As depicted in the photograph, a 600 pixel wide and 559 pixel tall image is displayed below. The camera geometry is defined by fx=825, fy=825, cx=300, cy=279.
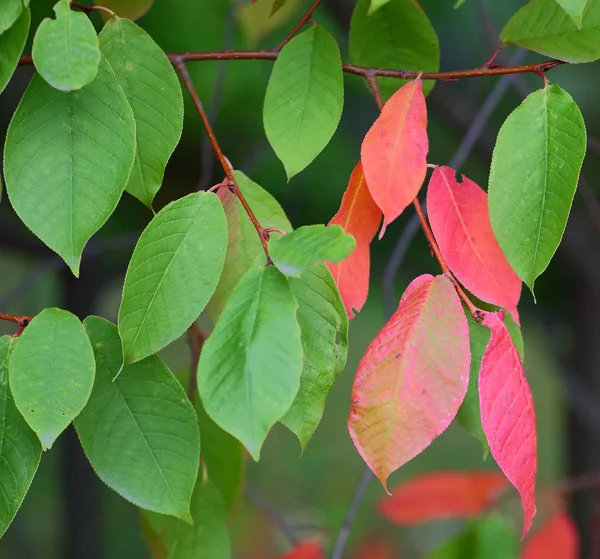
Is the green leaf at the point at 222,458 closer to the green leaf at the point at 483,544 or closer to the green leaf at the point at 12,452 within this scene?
the green leaf at the point at 12,452

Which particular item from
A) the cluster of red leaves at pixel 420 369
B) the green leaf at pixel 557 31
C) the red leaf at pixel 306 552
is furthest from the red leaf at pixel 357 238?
the red leaf at pixel 306 552

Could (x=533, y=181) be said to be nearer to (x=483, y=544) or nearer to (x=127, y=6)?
(x=127, y=6)

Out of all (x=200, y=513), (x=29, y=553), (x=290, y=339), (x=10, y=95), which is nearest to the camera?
(x=290, y=339)

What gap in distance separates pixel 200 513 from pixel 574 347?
1133mm

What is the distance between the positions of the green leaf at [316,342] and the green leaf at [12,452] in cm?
14

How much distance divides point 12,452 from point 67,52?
0.69ft

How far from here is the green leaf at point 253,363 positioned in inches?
13.8

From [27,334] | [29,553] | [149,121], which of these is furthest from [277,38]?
[29,553]

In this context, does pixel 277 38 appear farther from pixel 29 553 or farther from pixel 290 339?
pixel 29 553

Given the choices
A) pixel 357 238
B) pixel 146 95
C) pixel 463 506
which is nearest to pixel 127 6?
pixel 146 95

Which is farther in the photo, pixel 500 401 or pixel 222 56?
pixel 222 56

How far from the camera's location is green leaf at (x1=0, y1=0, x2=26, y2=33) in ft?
1.36

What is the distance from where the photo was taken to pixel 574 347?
1.56 m

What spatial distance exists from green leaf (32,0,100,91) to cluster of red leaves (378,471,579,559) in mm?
785
